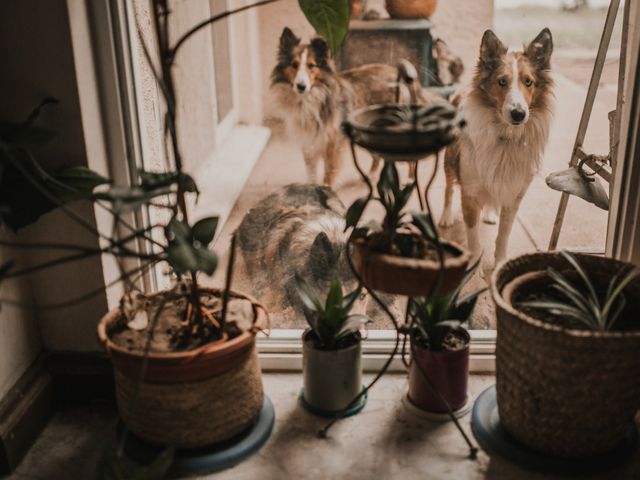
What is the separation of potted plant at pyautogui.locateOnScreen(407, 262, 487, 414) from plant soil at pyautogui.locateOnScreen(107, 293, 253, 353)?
407 millimetres

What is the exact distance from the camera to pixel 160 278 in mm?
1881

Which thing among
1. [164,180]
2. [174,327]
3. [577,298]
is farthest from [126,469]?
[577,298]

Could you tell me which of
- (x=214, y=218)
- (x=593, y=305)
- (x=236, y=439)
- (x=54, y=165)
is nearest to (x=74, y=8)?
(x=54, y=165)

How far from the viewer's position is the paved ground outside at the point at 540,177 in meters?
1.85

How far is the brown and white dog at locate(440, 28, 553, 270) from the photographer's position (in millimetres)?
1843

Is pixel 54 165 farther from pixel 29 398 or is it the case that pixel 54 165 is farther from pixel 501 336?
pixel 501 336

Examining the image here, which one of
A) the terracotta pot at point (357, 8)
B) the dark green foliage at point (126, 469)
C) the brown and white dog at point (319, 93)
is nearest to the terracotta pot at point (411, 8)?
the terracotta pot at point (357, 8)

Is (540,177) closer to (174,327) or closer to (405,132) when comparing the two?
(405,132)

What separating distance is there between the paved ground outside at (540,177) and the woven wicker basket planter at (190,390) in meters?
0.52

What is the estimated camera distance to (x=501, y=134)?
6.49ft

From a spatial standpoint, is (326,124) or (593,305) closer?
(593,305)

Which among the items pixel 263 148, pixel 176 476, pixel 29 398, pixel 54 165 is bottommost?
pixel 176 476

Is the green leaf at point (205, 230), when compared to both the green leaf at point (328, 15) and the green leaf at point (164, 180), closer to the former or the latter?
the green leaf at point (164, 180)

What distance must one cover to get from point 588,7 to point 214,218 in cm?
117
